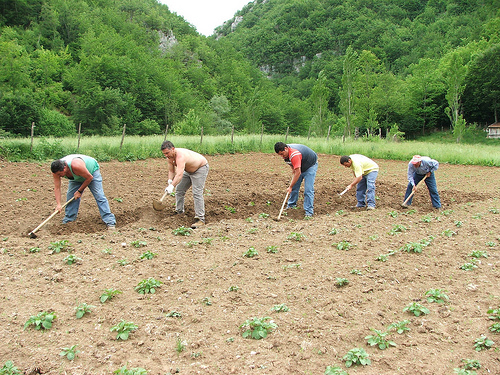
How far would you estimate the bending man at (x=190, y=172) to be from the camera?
7.34 metres

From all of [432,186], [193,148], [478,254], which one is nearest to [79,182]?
[478,254]

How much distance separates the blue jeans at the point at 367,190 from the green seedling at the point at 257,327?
6.36 meters

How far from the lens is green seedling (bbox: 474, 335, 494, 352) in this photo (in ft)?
10.6

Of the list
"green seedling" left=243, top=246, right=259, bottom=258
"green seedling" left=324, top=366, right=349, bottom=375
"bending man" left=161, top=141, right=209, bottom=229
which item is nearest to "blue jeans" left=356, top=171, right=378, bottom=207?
"bending man" left=161, top=141, right=209, bottom=229

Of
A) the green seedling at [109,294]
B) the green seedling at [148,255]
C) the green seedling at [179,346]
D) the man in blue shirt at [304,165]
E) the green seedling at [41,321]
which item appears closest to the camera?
the green seedling at [179,346]

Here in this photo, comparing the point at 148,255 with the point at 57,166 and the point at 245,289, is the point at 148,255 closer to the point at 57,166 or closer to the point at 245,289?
the point at 245,289

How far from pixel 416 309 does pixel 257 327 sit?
62.2 inches

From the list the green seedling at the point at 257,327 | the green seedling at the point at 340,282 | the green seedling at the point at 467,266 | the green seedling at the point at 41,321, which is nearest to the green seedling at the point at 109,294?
the green seedling at the point at 41,321

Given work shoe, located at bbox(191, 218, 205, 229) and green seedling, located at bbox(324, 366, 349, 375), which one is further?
work shoe, located at bbox(191, 218, 205, 229)

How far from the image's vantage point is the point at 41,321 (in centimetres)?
380

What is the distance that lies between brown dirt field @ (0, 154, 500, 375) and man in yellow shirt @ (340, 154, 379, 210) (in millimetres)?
495

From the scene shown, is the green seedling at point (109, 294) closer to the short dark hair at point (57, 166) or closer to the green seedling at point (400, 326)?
the green seedling at point (400, 326)

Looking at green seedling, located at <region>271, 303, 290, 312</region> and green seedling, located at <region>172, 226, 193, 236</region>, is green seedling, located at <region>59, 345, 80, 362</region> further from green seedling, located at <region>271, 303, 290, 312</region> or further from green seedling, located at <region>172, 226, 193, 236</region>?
green seedling, located at <region>172, 226, 193, 236</region>

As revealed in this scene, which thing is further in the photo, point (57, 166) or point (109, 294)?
point (57, 166)
